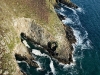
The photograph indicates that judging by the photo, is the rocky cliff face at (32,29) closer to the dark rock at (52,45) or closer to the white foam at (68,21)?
the dark rock at (52,45)

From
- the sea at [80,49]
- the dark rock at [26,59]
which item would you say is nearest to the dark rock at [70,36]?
the sea at [80,49]

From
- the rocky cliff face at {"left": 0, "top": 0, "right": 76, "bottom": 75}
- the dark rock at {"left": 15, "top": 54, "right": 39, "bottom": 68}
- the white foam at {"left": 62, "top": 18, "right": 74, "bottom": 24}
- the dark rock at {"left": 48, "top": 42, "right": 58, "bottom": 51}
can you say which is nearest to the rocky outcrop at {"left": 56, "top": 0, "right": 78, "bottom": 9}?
the white foam at {"left": 62, "top": 18, "right": 74, "bottom": 24}

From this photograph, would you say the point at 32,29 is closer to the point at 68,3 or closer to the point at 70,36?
the point at 70,36

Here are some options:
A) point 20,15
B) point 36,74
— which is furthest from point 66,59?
point 20,15

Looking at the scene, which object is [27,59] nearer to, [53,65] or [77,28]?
[53,65]

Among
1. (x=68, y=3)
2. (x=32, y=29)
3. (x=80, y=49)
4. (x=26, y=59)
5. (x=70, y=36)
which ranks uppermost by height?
(x=68, y=3)

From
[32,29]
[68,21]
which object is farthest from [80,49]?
[32,29]
